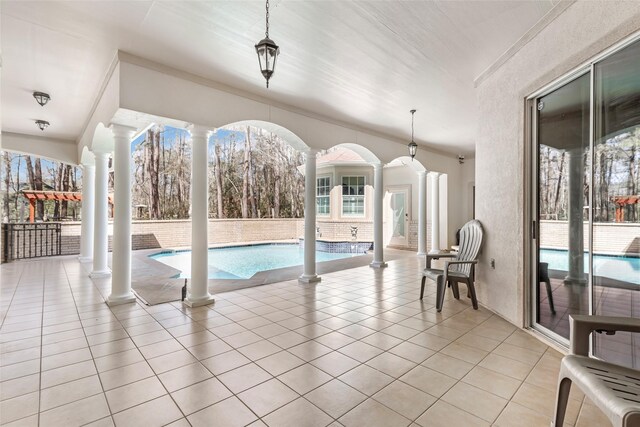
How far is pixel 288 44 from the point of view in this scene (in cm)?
327

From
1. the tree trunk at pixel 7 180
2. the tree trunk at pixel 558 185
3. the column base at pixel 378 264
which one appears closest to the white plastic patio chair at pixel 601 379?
the tree trunk at pixel 558 185

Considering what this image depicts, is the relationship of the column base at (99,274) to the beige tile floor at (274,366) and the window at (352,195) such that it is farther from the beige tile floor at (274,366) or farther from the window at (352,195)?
the window at (352,195)

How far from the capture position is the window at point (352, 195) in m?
11.6

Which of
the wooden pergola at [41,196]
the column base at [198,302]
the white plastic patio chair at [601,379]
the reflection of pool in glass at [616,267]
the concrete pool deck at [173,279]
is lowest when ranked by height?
the concrete pool deck at [173,279]

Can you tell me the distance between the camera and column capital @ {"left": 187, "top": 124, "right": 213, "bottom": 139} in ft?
13.5

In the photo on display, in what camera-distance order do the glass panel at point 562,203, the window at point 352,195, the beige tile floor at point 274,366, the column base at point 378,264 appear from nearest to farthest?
the beige tile floor at point 274,366, the glass panel at point 562,203, the column base at point 378,264, the window at point 352,195

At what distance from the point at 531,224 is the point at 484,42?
6.48ft

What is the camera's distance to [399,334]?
316 centimetres

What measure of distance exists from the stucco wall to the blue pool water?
538 cm

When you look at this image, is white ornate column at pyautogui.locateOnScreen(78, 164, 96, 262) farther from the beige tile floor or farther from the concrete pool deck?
the beige tile floor

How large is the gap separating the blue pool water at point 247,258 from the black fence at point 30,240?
2508 millimetres

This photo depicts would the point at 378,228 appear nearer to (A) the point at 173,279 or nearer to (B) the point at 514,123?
(B) the point at 514,123

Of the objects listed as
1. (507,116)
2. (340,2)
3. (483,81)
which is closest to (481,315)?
(507,116)

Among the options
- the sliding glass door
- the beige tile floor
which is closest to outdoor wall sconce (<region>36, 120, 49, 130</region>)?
the beige tile floor
